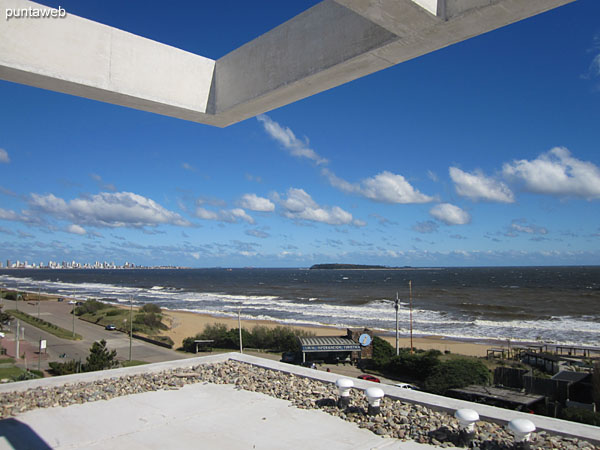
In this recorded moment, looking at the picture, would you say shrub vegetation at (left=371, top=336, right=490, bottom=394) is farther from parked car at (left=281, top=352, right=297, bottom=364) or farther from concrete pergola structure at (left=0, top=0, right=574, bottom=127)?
concrete pergola structure at (left=0, top=0, right=574, bottom=127)

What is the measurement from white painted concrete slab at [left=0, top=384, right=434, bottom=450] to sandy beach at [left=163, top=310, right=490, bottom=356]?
75.8ft

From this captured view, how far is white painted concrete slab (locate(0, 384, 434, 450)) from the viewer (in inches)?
164

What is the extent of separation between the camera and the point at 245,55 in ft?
10.9

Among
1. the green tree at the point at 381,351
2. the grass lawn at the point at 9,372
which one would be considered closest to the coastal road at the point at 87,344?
the grass lawn at the point at 9,372

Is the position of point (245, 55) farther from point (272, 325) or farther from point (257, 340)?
point (272, 325)

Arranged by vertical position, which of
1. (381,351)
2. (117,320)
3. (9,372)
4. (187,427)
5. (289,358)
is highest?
(187,427)

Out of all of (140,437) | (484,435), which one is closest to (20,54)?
(140,437)

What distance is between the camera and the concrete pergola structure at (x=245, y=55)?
6.93ft

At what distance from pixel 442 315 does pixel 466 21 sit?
44.4 m

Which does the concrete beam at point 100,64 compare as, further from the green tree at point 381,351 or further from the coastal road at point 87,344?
the coastal road at point 87,344

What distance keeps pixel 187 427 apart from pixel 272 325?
1320 inches

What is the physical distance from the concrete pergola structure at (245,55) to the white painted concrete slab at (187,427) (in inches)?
120

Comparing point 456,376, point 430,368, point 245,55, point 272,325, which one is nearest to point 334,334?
point 272,325

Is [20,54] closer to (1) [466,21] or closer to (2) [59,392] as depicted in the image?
(1) [466,21]
